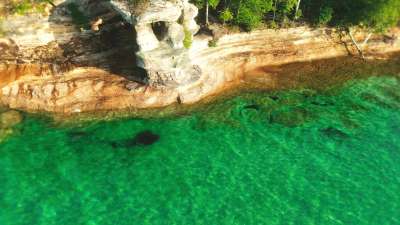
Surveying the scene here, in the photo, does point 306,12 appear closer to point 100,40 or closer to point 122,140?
point 100,40

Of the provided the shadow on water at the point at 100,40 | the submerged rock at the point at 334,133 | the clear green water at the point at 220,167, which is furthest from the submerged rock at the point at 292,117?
the shadow on water at the point at 100,40

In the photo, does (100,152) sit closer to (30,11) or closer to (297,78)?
(30,11)

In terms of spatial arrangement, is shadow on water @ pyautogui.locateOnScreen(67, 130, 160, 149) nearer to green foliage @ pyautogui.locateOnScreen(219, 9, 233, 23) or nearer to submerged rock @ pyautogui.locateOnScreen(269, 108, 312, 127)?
submerged rock @ pyautogui.locateOnScreen(269, 108, 312, 127)

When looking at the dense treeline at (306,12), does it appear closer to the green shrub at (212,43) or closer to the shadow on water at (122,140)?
the green shrub at (212,43)

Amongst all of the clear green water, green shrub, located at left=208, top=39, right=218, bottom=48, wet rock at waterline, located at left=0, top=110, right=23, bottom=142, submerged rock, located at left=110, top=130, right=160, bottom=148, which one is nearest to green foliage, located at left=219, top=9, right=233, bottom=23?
green shrub, located at left=208, top=39, right=218, bottom=48

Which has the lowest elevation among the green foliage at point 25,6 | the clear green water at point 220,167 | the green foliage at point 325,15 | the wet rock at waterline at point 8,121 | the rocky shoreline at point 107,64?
the clear green water at point 220,167

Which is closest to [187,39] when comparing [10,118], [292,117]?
[292,117]
